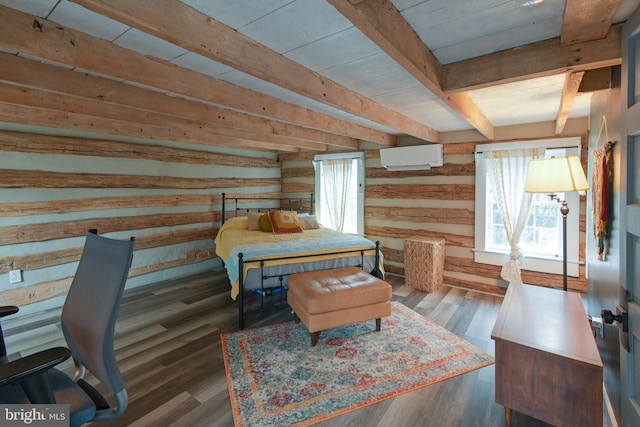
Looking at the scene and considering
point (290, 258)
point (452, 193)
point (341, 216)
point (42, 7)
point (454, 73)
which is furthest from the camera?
point (341, 216)

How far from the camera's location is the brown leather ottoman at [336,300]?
261cm

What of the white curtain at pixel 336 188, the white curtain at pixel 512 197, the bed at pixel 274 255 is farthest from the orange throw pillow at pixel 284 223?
the white curtain at pixel 512 197

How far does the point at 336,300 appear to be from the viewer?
2.64 m

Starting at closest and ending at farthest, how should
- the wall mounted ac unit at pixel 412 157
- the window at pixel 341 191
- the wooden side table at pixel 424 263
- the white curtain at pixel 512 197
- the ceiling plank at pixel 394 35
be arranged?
the ceiling plank at pixel 394 35
the white curtain at pixel 512 197
the wooden side table at pixel 424 263
the wall mounted ac unit at pixel 412 157
the window at pixel 341 191

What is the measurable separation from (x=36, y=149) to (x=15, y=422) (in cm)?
354

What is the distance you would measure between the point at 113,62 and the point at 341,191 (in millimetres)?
4078

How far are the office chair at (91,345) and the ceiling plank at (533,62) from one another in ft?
7.22

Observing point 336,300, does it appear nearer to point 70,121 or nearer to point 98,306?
point 98,306

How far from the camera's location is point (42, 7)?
4.63ft

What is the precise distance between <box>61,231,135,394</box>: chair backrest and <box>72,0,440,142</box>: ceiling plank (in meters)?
0.90

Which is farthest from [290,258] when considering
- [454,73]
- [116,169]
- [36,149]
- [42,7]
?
[36,149]

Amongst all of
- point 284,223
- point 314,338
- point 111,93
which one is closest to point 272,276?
point 314,338

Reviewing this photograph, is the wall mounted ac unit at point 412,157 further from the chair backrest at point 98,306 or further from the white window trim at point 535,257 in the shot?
the chair backrest at point 98,306

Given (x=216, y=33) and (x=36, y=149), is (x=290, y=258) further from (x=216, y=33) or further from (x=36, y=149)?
(x=36, y=149)
